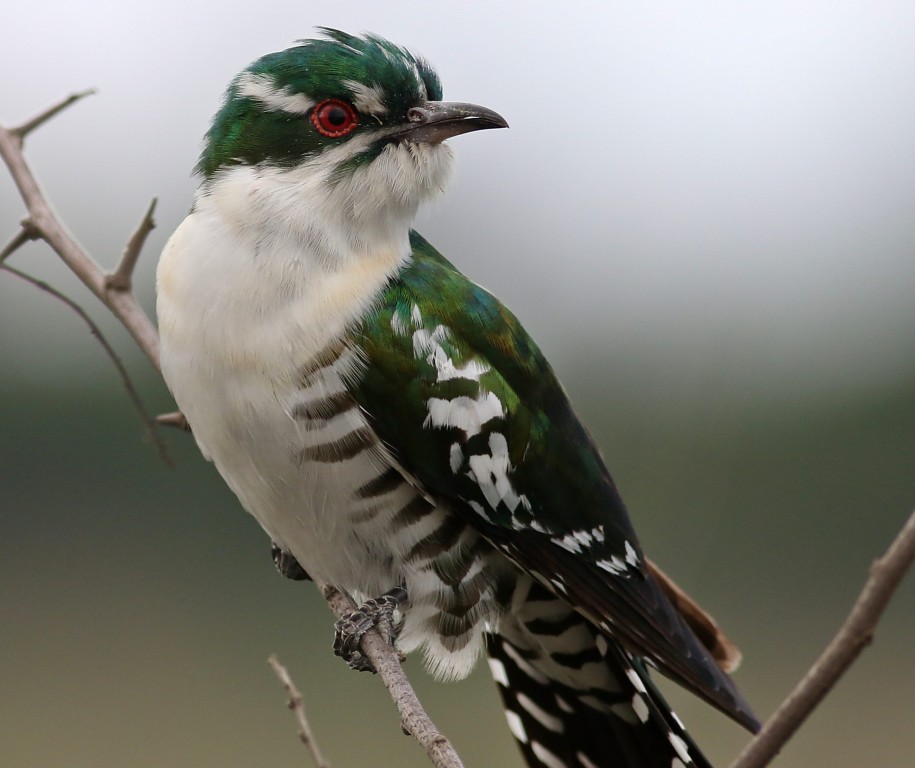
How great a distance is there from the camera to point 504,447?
3273mm

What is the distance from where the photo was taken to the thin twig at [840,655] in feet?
4.52

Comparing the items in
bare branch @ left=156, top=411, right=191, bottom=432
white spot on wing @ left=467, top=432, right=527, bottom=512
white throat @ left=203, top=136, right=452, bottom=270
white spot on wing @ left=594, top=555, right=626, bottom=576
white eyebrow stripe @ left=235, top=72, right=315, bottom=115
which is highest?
white eyebrow stripe @ left=235, top=72, right=315, bottom=115

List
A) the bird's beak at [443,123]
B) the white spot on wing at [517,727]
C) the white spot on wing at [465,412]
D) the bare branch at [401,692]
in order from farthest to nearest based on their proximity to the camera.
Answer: the white spot on wing at [517,727], the bird's beak at [443,123], the white spot on wing at [465,412], the bare branch at [401,692]

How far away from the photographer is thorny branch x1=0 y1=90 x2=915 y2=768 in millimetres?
1385

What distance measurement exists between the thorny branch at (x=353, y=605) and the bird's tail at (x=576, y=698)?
648mm

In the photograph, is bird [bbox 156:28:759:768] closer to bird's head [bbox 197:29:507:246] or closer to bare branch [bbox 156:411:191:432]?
bird's head [bbox 197:29:507:246]

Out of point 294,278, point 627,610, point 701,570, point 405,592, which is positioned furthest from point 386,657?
point 701,570

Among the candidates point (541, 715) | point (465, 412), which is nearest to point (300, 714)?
point (465, 412)

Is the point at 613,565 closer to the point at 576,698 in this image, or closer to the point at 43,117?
the point at 576,698

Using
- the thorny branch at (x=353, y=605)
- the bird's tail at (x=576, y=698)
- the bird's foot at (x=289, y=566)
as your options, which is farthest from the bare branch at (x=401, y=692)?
the bird's tail at (x=576, y=698)

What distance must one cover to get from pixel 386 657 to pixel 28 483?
495 inches

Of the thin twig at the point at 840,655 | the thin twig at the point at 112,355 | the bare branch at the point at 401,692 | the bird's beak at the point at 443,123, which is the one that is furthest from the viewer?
the bird's beak at the point at 443,123

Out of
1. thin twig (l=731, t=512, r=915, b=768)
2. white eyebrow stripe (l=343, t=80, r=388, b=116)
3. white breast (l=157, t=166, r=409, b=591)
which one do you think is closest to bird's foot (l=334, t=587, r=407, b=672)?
white breast (l=157, t=166, r=409, b=591)

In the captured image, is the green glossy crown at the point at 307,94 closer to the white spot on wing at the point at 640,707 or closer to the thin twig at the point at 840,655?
the white spot on wing at the point at 640,707
